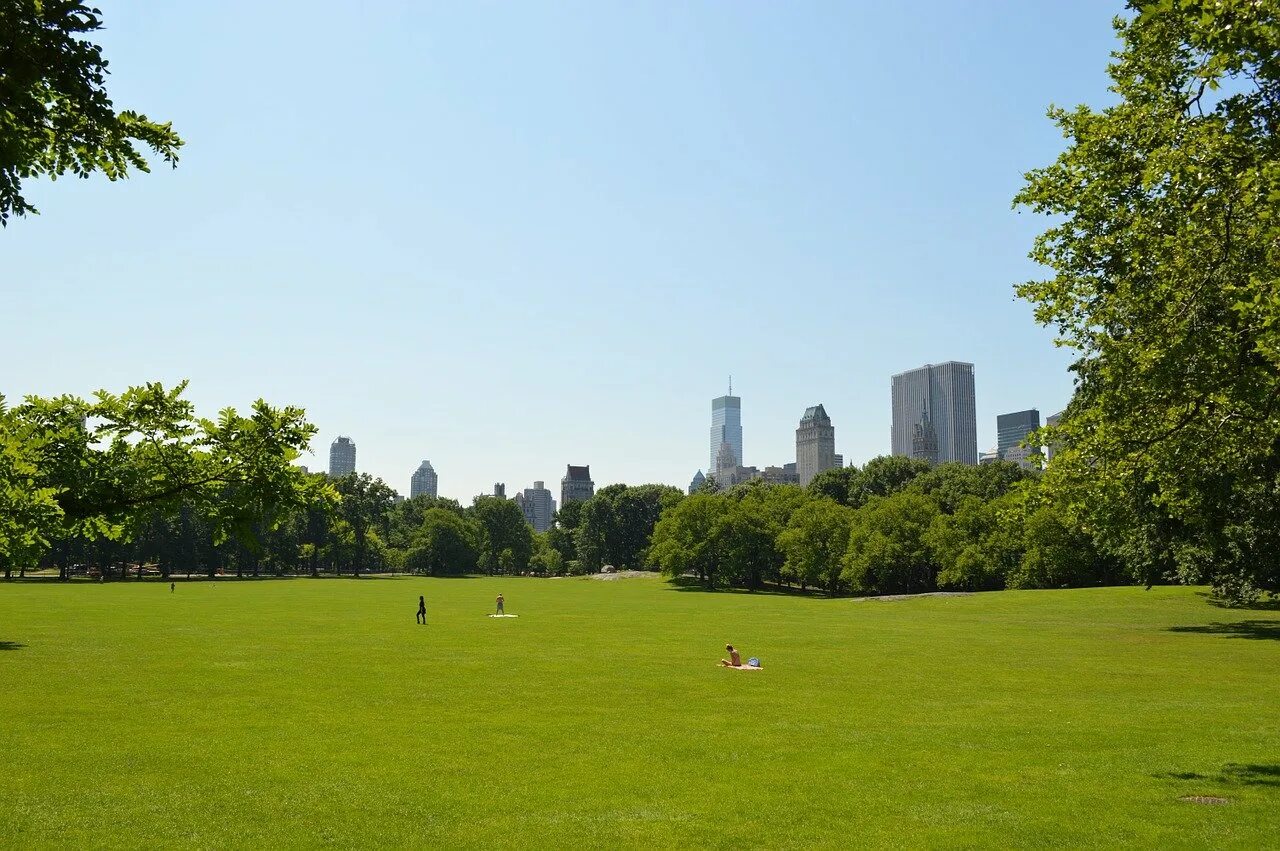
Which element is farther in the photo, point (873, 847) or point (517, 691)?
point (517, 691)

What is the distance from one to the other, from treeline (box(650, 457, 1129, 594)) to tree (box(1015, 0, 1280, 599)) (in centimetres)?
5961

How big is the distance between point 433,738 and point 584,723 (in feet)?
13.3

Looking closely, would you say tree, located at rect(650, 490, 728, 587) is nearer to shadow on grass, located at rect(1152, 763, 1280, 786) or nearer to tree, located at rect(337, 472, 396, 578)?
tree, located at rect(337, 472, 396, 578)

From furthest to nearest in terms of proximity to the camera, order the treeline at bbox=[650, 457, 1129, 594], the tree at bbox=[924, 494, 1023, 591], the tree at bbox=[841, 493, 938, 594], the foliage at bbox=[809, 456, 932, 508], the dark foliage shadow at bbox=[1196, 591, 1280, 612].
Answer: the foliage at bbox=[809, 456, 932, 508] < the tree at bbox=[841, 493, 938, 594] < the tree at bbox=[924, 494, 1023, 591] < the treeline at bbox=[650, 457, 1129, 594] < the dark foliage shadow at bbox=[1196, 591, 1280, 612]

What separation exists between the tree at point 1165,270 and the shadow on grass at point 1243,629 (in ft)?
81.6

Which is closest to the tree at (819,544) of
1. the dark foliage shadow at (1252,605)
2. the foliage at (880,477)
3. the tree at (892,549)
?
the tree at (892,549)

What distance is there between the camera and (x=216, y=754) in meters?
19.9

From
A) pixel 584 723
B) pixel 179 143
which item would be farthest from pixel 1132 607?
pixel 179 143

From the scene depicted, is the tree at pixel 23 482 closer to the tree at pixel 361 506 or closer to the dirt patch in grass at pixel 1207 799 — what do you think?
the dirt patch in grass at pixel 1207 799

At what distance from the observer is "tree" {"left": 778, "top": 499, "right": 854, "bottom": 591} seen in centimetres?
10988

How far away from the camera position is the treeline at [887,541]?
92.3 m

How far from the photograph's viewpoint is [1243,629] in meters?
47.9

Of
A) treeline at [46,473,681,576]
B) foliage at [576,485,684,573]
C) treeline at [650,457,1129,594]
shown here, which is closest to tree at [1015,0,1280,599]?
treeline at [650,457,1129,594]

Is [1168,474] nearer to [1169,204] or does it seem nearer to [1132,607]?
[1169,204]
